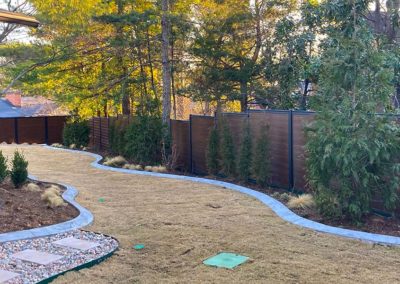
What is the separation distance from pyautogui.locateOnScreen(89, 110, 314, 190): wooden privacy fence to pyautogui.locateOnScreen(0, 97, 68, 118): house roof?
709 inches

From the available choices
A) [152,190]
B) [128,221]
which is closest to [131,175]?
[152,190]

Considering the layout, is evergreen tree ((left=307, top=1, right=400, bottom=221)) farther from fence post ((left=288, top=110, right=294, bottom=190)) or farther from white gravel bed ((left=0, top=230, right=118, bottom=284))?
white gravel bed ((left=0, top=230, right=118, bottom=284))

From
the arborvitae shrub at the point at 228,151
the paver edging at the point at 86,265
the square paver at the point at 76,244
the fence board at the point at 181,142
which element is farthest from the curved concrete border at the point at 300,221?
the square paver at the point at 76,244

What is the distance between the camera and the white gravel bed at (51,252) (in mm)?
3771

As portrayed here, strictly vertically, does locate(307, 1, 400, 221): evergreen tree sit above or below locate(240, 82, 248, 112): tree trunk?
below

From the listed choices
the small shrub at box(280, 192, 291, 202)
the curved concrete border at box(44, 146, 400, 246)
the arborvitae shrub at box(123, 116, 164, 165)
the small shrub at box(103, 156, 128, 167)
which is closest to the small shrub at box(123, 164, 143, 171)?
Answer: the arborvitae shrub at box(123, 116, 164, 165)

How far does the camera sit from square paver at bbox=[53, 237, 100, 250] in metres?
4.48

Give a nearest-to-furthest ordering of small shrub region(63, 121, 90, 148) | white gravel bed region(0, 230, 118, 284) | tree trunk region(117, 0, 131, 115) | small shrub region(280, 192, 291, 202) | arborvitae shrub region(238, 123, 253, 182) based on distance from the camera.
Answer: white gravel bed region(0, 230, 118, 284), small shrub region(280, 192, 291, 202), arborvitae shrub region(238, 123, 253, 182), tree trunk region(117, 0, 131, 115), small shrub region(63, 121, 90, 148)

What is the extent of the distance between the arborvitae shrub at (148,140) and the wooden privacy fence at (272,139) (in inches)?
24.7

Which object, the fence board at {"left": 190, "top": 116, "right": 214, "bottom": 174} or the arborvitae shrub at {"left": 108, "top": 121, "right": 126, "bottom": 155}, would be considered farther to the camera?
the arborvitae shrub at {"left": 108, "top": 121, "right": 126, "bottom": 155}

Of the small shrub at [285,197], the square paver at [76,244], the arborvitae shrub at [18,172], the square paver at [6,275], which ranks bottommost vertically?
the square paver at [6,275]

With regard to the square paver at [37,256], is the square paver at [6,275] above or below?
below

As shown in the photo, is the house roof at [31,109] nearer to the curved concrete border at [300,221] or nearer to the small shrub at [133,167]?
the small shrub at [133,167]

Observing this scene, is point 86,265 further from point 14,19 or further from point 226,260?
point 14,19
